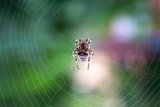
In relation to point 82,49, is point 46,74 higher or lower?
lower

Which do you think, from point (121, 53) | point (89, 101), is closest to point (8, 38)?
point (89, 101)

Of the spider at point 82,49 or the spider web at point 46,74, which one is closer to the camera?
the spider web at point 46,74

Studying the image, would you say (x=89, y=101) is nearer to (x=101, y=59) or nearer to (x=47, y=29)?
(x=101, y=59)

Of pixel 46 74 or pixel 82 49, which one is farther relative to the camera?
pixel 82 49

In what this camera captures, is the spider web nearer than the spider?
Yes
